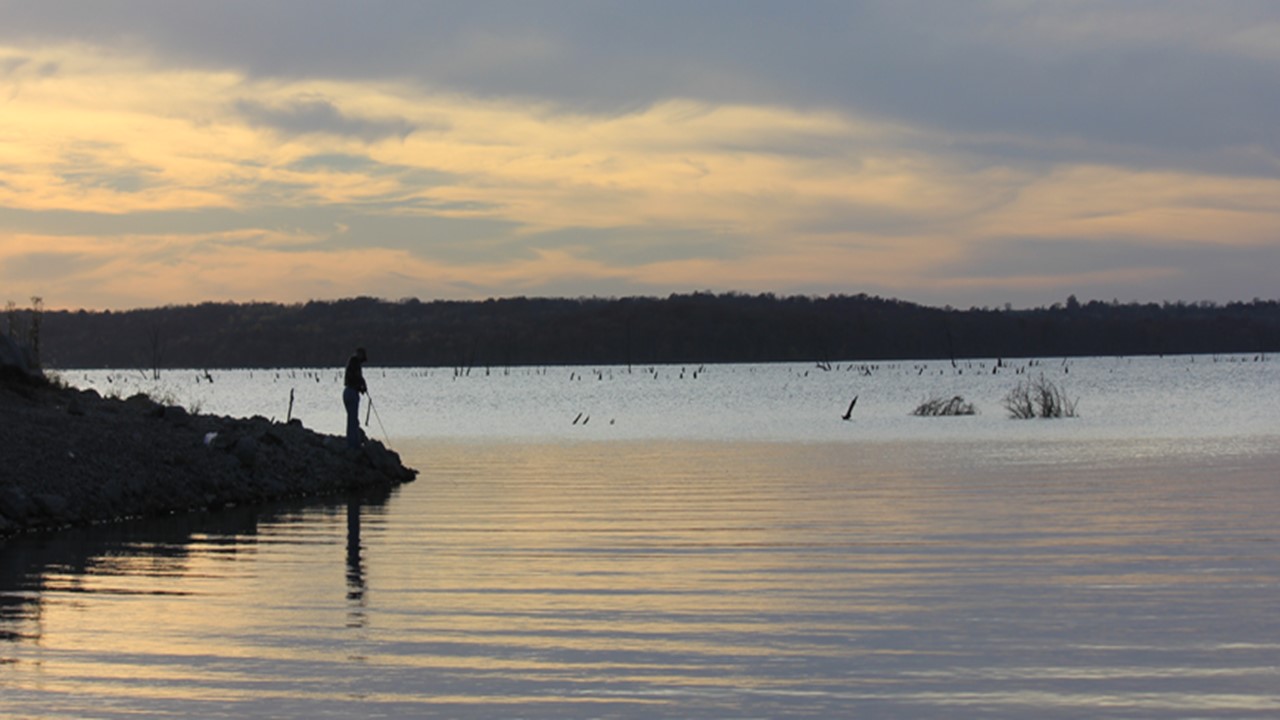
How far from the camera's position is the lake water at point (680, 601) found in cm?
873

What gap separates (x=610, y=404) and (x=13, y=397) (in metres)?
54.3

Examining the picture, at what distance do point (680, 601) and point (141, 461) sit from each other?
12.7m

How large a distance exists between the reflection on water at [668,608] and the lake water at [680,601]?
4 centimetres

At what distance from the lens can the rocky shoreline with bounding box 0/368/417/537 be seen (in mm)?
19516

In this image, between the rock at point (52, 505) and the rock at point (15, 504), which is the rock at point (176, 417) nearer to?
the rock at point (52, 505)

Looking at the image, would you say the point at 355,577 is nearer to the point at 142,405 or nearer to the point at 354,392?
the point at 354,392

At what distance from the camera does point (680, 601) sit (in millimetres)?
12180

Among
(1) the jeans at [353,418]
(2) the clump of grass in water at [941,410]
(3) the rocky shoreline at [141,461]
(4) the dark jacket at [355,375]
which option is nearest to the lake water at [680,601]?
(3) the rocky shoreline at [141,461]

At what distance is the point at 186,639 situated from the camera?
1068 cm

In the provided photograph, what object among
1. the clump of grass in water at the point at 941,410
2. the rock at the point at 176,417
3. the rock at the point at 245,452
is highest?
the rock at the point at 176,417

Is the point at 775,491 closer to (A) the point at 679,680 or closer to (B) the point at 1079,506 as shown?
(B) the point at 1079,506

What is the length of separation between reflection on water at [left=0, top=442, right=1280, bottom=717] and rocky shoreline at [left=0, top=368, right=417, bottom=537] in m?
1.03

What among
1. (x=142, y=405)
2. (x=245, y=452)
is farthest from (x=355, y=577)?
(x=142, y=405)

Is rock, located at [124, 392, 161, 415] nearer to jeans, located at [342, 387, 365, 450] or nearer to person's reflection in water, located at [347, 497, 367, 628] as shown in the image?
jeans, located at [342, 387, 365, 450]
